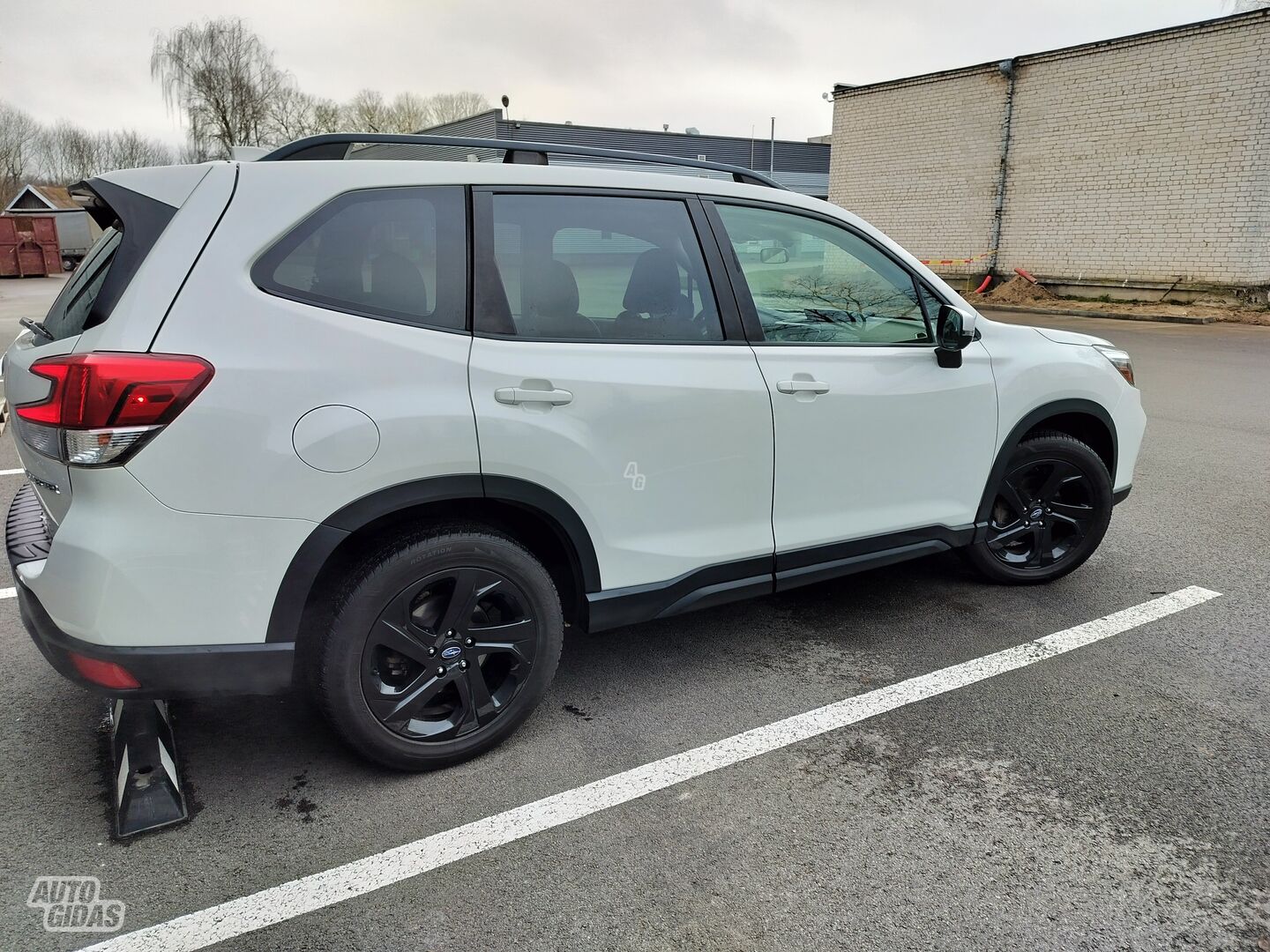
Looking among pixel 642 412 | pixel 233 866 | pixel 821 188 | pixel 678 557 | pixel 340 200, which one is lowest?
pixel 233 866

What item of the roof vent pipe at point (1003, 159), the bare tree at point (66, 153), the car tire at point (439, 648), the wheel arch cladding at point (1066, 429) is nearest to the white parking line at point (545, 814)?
the car tire at point (439, 648)

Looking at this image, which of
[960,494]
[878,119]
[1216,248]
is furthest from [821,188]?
[960,494]

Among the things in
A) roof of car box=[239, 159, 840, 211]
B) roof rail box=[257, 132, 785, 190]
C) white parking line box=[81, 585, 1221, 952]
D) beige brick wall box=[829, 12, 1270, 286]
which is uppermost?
beige brick wall box=[829, 12, 1270, 286]

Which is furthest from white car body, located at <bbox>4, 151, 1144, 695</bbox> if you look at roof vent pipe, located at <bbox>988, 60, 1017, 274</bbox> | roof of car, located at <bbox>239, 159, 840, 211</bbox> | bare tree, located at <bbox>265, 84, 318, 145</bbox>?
bare tree, located at <bbox>265, 84, 318, 145</bbox>

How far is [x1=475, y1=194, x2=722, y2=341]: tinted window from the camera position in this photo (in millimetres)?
2748

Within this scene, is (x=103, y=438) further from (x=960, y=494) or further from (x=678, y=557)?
(x=960, y=494)

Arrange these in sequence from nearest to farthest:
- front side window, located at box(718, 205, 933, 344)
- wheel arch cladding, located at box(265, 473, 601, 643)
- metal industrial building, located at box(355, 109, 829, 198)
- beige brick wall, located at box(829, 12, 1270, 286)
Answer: wheel arch cladding, located at box(265, 473, 601, 643) < front side window, located at box(718, 205, 933, 344) < beige brick wall, located at box(829, 12, 1270, 286) < metal industrial building, located at box(355, 109, 829, 198)

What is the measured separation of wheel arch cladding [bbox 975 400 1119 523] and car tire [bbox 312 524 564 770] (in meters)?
2.10

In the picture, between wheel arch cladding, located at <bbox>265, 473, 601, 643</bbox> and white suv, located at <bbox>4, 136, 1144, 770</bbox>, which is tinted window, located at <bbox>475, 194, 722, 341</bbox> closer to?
white suv, located at <bbox>4, 136, 1144, 770</bbox>

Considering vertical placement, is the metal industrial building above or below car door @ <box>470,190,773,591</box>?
above

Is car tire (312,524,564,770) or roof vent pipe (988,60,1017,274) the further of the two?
roof vent pipe (988,60,1017,274)

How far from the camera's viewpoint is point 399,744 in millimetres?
2674

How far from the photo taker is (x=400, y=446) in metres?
2.46

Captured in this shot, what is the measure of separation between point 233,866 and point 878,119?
988 inches
